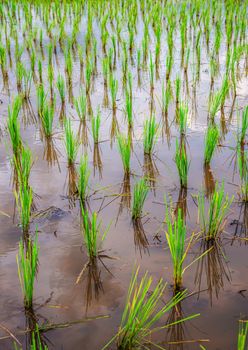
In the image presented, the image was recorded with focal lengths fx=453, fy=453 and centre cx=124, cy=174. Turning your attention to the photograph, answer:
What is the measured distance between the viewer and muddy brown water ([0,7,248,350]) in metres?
A: 1.62

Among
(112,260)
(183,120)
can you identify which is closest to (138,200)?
(112,260)

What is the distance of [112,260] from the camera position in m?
1.98

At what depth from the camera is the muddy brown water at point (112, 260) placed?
162 cm

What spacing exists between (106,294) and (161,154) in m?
1.46

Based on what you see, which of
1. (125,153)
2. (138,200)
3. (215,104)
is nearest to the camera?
(138,200)

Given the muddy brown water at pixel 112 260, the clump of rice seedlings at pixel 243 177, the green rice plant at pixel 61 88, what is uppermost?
the green rice plant at pixel 61 88

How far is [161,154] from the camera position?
3072mm

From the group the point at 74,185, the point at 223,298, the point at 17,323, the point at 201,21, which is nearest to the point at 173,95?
the point at 74,185

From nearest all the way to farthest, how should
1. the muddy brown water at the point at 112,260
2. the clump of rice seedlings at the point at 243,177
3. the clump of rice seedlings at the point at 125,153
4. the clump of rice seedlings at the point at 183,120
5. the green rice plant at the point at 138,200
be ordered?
the muddy brown water at the point at 112,260 → the green rice plant at the point at 138,200 → the clump of rice seedlings at the point at 243,177 → the clump of rice seedlings at the point at 125,153 → the clump of rice seedlings at the point at 183,120

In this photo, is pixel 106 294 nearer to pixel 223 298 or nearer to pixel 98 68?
pixel 223 298

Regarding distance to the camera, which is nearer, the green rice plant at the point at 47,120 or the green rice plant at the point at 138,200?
the green rice plant at the point at 138,200

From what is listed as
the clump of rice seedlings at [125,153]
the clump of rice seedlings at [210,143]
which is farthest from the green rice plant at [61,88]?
the clump of rice seedlings at [210,143]

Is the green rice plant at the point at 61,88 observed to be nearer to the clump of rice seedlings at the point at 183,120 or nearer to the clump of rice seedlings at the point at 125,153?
the clump of rice seedlings at the point at 183,120

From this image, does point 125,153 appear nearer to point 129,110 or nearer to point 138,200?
point 138,200
